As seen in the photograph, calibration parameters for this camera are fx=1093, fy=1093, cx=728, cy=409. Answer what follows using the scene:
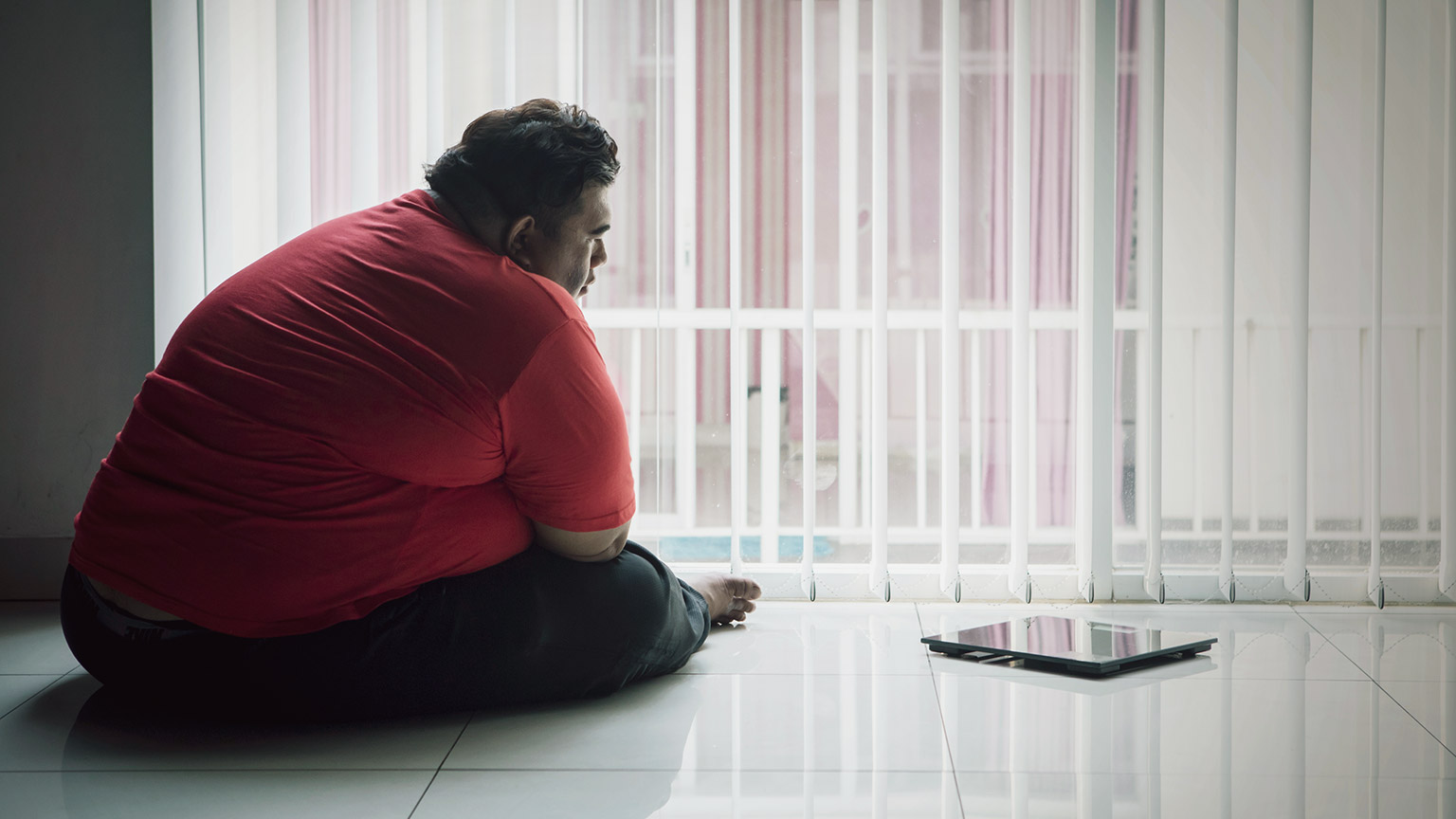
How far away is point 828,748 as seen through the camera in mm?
1385

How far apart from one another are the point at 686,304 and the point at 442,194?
0.81m

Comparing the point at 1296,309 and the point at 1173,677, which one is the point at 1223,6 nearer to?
the point at 1296,309

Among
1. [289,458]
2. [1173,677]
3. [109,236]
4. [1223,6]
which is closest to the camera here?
[289,458]

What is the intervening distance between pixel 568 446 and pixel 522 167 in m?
0.40

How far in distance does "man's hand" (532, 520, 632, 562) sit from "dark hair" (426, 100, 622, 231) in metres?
0.43

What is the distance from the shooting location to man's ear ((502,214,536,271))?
1.51 meters

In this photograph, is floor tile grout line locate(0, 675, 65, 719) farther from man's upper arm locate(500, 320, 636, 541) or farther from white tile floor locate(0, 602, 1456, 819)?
man's upper arm locate(500, 320, 636, 541)

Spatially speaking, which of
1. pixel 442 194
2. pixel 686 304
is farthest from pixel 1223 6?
pixel 442 194

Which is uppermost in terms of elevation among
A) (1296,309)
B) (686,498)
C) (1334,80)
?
(1334,80)

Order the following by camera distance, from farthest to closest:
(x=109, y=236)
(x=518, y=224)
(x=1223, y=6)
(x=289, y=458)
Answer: (x=109, y=236) < (x=1223, y=6) < (x=518, y=224) < (x=289, y=458)

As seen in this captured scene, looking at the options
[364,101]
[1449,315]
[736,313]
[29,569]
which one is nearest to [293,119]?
[364,101]

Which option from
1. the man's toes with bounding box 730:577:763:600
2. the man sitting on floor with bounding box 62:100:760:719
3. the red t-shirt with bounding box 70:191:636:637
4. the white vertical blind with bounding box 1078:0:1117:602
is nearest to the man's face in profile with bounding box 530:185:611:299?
the man sitting on floor with bounding box 62:100:760:719

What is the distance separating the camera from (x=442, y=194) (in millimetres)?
1522

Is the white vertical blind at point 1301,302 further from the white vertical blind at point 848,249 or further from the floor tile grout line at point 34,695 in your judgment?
the floor tile grout line at point 34,695
